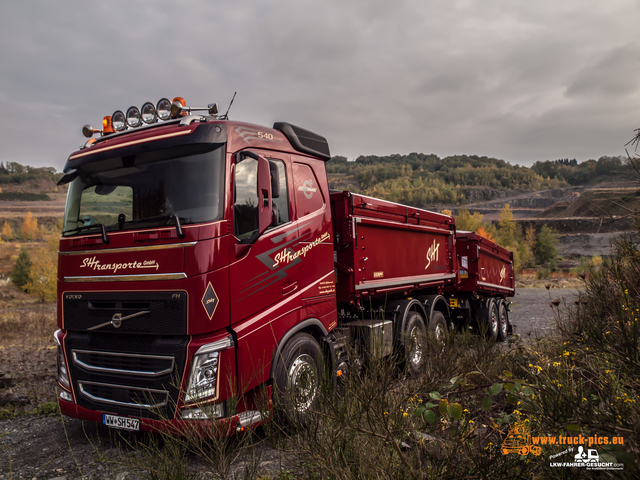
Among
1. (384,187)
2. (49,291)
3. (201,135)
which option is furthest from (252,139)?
(384,187)

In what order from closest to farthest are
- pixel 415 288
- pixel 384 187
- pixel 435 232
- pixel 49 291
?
pixel 415 288 → pixel 435 232 → pixel 49 291 → pixel 384 187

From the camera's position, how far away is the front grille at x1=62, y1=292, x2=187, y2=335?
3721 millimetres

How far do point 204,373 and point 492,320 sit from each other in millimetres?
9559

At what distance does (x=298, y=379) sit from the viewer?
380 centimetres

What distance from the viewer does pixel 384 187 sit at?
545ft

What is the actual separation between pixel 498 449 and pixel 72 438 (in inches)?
174

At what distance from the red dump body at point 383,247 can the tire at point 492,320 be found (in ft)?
9.35

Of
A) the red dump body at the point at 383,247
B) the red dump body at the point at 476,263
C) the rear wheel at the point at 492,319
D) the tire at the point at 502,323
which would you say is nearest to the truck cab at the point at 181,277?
the red dump body at the point at 383,247

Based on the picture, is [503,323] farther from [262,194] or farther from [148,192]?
[148,192]

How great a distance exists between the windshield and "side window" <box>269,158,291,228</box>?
59cm

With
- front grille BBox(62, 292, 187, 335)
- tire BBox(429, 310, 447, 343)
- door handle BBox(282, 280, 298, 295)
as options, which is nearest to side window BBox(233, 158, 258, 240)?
door handle BBox(282, 280, 298, 295)

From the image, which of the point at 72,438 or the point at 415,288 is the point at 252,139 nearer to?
the point at 72,438

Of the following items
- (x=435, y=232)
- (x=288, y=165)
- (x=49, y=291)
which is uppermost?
(x=288, y=165)

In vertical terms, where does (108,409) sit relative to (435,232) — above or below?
below
